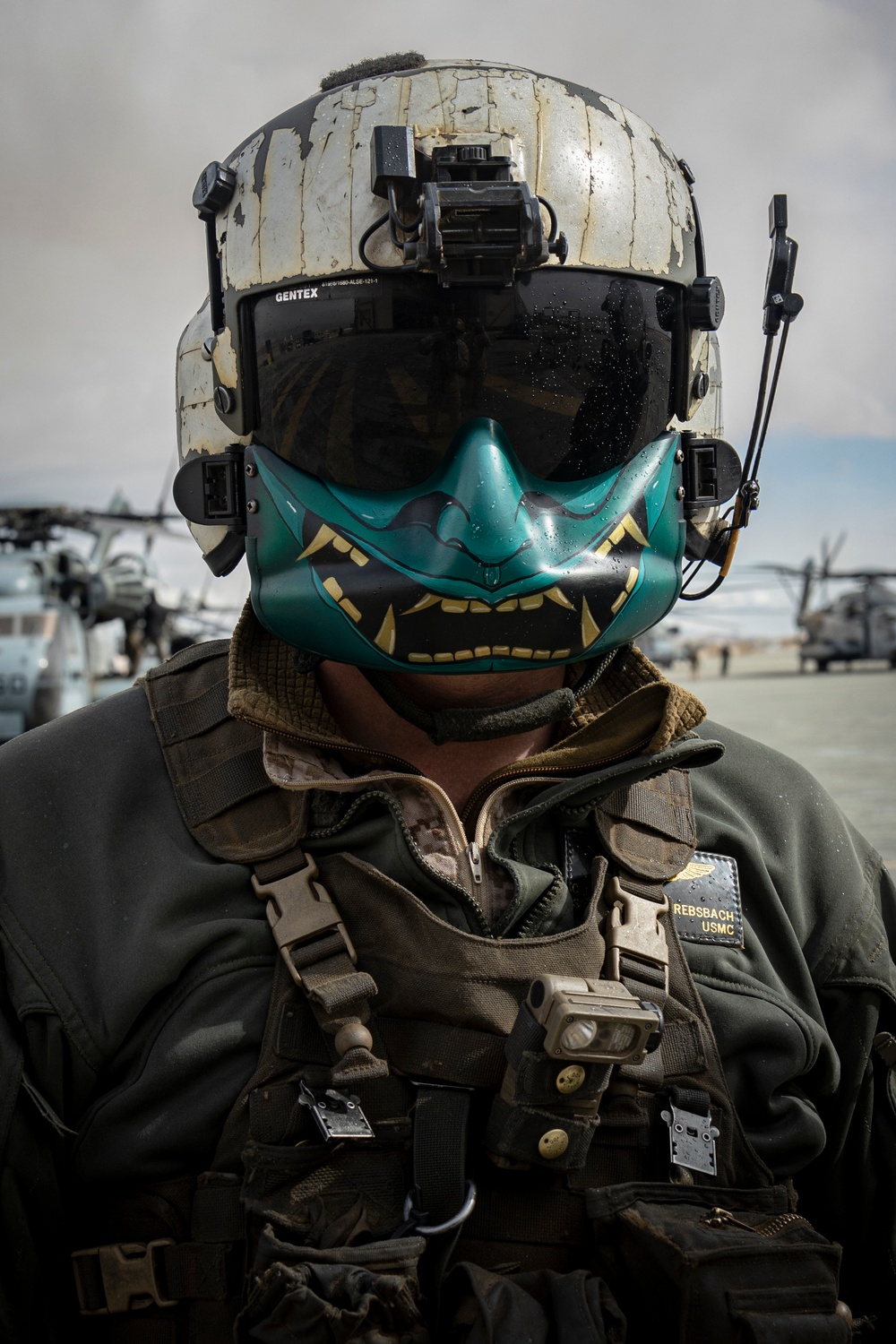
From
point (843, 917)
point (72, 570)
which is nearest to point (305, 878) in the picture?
point (843, 917)

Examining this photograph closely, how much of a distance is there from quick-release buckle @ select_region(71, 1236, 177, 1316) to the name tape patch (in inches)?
32.7

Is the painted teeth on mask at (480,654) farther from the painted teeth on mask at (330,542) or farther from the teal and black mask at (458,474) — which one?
the painted teeth on mask at (330,542)

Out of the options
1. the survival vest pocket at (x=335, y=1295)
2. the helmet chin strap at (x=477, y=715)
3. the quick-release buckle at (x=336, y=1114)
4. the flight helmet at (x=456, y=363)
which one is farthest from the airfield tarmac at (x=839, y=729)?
the survival vest pocket at (x=335, y=1295)

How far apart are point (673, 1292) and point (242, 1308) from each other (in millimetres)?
523

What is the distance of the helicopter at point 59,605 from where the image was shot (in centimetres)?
1211

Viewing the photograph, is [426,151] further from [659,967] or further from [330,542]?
[659,967]

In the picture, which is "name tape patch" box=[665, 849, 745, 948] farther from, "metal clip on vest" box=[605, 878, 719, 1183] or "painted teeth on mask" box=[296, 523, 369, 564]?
"painted teeth on mask" box=[296, 523, 369, 564]

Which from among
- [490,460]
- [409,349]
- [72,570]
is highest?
[409,349]

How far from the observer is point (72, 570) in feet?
45.0

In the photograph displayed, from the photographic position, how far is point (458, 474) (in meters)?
1.62

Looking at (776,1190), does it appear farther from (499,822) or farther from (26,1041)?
(26,1041)

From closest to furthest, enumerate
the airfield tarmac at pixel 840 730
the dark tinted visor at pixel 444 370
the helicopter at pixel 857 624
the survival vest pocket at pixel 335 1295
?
1. the survival vest pocket at pixel 335 1295
2. the dark tinted visor at pixel 444 370
3. the airfield tarmac at pixel 840 730
4. the helicopter at pixel 857 624

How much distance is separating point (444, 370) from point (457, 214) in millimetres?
203

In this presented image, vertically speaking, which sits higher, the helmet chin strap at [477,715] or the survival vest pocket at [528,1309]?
the helmet chin strap at [477,715]
